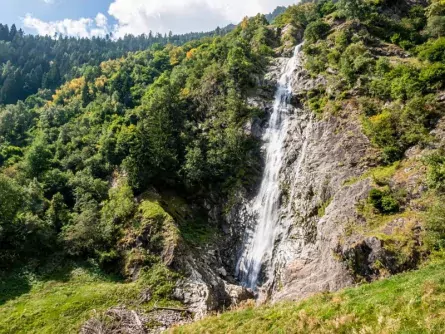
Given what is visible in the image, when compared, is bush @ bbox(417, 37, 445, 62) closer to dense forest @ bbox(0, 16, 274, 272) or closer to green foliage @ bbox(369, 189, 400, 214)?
dense forest @ bbox(0, 16, 274, 272)

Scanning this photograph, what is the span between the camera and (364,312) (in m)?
12.7

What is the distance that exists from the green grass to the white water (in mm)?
9012

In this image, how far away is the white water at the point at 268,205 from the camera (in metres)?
33.4

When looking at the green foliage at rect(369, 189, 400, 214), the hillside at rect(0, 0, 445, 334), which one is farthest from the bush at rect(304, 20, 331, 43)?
the green foliage at rect(369, 189, 400, 214)

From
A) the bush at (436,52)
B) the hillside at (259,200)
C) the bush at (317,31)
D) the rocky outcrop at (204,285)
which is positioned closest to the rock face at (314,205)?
the hillside at (259,200)

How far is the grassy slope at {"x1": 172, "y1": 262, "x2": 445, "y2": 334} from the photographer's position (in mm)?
11227

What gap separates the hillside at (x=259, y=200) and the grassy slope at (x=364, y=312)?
0.08 meters

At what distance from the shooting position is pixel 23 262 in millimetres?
31141

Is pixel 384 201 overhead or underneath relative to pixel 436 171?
underneath

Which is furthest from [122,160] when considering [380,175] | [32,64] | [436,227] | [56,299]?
[32,64]

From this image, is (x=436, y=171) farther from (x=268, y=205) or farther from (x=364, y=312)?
(x=364, y=312)

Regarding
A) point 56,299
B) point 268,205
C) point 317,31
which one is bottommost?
point 56,299

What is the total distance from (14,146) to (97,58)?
4398 inches

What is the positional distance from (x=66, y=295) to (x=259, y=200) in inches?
877
